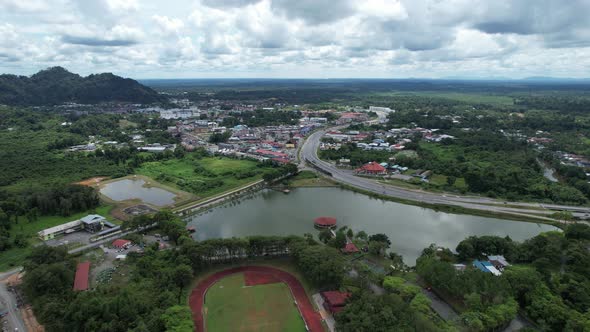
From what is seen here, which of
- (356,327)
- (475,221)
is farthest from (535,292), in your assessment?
(475,221)

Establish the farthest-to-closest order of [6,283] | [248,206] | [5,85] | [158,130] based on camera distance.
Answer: [5,85], [158,130], [248,206], [6,283]

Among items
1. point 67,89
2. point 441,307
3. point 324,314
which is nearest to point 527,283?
point 441,307

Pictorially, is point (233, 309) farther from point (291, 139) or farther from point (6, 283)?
point (291, 139)

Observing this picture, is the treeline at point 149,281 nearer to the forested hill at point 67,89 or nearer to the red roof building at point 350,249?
the red roof building at point 350,249

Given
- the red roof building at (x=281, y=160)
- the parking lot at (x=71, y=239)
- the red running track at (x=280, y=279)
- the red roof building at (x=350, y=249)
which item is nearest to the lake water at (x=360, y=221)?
the red roof building at (x=350, y=249)

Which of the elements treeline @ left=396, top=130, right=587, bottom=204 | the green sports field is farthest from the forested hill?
the green sports field

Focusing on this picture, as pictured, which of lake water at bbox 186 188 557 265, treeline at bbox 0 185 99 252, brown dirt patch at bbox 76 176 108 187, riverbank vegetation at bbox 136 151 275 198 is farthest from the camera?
brown dirt patch at bbox 76 176 108 187

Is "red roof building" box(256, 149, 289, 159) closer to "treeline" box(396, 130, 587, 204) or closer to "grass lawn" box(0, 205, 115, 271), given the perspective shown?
"treeline" box(396, 130, 587, 204)
